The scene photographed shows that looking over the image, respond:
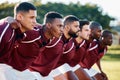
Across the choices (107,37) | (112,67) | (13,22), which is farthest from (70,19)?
(112,67)

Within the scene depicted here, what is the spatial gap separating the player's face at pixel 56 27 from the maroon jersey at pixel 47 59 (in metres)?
0.29

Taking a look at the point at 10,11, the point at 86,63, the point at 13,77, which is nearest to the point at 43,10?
the point at 10,11

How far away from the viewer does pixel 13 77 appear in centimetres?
774

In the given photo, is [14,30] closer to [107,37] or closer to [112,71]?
[107,37]

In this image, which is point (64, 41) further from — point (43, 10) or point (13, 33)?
point (43, 10)

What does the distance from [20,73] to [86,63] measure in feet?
14.5

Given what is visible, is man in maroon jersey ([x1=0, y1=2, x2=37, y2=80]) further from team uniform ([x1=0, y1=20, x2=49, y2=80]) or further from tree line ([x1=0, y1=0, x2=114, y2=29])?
tree line ([x1=0, y1=0, x2=114, y2=29])

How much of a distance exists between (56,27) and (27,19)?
1.55 meters

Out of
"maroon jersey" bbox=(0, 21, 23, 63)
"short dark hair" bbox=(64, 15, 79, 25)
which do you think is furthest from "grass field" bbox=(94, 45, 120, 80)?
"maroon jersey" bbox=(0, 21, 23, 63)

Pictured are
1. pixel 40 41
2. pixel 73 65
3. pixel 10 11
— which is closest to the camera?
pixel 40 41

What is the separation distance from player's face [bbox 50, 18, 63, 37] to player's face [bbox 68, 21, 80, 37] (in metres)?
0.99

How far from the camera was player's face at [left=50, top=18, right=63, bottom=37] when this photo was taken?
29.6 feet

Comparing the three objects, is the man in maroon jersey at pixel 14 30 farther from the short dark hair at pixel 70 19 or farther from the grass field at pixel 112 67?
the grass field at pixel 112 67

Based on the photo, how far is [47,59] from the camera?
30.3 feet
